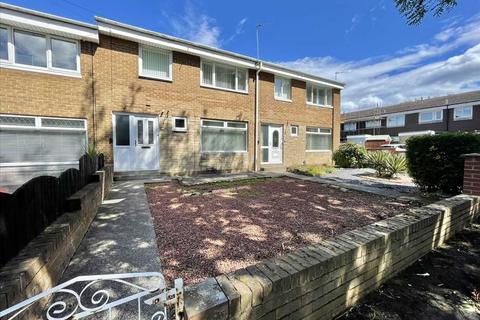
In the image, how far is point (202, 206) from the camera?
17.0ft

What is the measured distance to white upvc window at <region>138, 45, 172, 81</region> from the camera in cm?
937

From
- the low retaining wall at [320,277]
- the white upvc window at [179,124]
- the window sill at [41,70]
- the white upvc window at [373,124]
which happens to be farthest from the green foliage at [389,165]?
the white upvc window at [373,124]

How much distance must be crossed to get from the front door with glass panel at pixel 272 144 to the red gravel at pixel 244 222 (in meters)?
6.12

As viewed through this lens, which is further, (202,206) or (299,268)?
(202,206)

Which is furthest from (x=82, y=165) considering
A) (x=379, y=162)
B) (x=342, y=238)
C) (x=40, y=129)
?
(x=379, y=162)

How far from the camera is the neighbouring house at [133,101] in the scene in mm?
7516

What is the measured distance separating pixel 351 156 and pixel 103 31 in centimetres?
1324

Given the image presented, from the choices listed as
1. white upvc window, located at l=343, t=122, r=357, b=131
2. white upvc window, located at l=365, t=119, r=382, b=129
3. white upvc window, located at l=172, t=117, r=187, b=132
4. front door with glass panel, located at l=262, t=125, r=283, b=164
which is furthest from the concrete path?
white upvc window, located at l=343, t=122, r=357, b=131

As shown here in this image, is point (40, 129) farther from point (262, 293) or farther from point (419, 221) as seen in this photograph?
point (419, 221)

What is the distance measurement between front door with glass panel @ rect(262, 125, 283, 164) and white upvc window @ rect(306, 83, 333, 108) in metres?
3.16

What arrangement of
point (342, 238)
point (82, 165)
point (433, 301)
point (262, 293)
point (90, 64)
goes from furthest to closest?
point (90, 64) → point (82, 165) → point (342, 238) → point (433, 301) → point (262, 293)

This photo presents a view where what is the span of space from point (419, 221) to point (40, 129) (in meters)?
10.1

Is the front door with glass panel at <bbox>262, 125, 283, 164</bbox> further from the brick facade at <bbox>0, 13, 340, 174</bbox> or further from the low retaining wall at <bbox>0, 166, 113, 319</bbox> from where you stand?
the low retaining wall at <bbox>0, 166, 113, 319</bbox>

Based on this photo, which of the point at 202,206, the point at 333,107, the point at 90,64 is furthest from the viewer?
the point at 333,107
